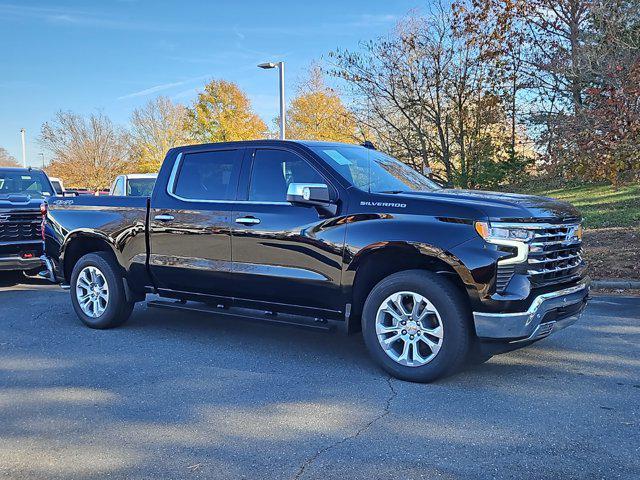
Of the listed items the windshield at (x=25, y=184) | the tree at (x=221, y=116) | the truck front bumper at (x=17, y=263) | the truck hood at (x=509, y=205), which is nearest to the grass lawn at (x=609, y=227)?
the truck hood at (x=509, y=205)

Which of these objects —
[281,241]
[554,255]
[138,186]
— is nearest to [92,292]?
[281,241]

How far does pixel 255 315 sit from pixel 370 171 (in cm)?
173

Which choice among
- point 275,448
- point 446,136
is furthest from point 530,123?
point 275,448

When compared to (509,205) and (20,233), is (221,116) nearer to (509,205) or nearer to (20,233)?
(20,233)

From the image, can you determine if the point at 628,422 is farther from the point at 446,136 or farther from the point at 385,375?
the point at 446,136

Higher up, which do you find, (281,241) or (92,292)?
(281,241)

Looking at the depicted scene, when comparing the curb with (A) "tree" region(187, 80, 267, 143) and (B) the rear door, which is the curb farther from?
(A) "tree" region(187, 80, 267, 143)

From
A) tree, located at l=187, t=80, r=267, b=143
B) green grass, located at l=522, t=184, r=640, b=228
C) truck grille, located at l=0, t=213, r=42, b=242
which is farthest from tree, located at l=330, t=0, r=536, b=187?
tree, located at l=187, t=80, r=267, b=143

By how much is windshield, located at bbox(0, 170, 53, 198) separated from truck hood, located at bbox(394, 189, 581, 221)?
827cm

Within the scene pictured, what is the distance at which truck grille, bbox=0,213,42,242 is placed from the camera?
927 centimetres

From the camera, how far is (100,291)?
262 inches

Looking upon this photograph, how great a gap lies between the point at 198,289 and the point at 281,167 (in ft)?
4.88

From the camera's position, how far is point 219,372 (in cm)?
504

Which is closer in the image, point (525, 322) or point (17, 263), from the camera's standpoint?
point (525, 322)
